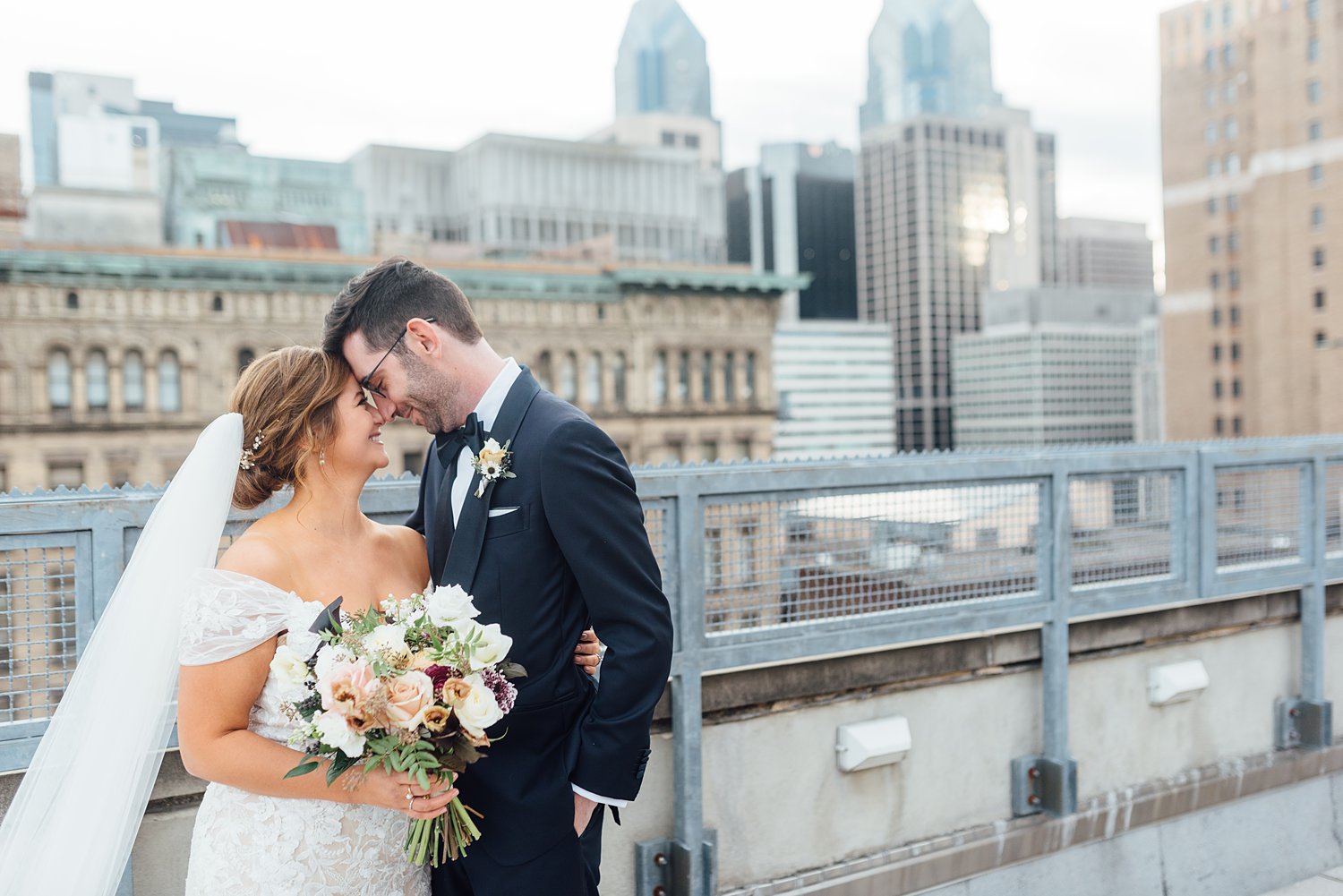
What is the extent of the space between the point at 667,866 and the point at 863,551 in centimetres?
133

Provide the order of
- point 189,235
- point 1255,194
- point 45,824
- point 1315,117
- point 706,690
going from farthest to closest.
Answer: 1. point 189,235
2. point 1255,194
3. point 1315,117
4. point 706,690
5. point 45,824

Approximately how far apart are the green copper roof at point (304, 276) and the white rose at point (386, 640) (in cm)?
6894

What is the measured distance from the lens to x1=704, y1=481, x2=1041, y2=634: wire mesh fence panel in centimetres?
404

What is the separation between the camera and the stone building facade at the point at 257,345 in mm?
72750

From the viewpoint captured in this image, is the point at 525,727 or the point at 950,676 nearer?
the point at 525,727

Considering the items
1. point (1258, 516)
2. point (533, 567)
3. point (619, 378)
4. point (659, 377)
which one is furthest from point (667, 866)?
point (659, 377)

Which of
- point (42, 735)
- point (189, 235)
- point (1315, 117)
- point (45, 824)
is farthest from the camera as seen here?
point (189, 235)

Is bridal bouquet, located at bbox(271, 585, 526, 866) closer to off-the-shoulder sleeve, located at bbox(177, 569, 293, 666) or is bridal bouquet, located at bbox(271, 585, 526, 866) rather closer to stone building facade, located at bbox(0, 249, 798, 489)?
off-the-shoulder sleeve, located at bbox(177, 569, 293, 666)

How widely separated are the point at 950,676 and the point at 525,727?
2319mm

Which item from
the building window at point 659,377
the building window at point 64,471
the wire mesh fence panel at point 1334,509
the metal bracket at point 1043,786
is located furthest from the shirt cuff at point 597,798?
the building window at point 659,377

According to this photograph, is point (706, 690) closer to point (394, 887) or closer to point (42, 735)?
point (394, 887)

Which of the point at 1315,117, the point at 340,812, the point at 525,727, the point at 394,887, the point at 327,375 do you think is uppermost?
the point at 1315,117

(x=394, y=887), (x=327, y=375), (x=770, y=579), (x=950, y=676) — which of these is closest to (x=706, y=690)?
(x=770, y=579)

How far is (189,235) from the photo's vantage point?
102m
